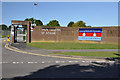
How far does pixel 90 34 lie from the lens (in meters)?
29.1

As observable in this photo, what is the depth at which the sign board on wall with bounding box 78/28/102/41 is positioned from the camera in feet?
92.2

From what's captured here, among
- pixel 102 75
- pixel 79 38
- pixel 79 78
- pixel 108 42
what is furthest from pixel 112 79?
pixel 79 38

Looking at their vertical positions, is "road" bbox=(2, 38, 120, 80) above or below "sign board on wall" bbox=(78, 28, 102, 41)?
below

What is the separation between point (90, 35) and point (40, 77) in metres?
24.5

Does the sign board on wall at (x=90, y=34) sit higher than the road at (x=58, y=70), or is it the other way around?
the sign board on wall at (x=90, y=34)

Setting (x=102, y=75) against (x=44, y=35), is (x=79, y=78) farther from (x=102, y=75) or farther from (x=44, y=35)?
(x=44, y=35)

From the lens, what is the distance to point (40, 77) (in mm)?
5855

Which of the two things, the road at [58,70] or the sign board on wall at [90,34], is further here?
the sign board on wall at [90,34]

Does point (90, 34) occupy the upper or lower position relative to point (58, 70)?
upper

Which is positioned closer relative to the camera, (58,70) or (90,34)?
(58,70)

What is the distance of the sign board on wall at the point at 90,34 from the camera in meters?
28.1

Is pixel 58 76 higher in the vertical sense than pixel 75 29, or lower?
lower

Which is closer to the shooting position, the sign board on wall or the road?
the road

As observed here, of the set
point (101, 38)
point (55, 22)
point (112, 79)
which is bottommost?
point (112, 79)
